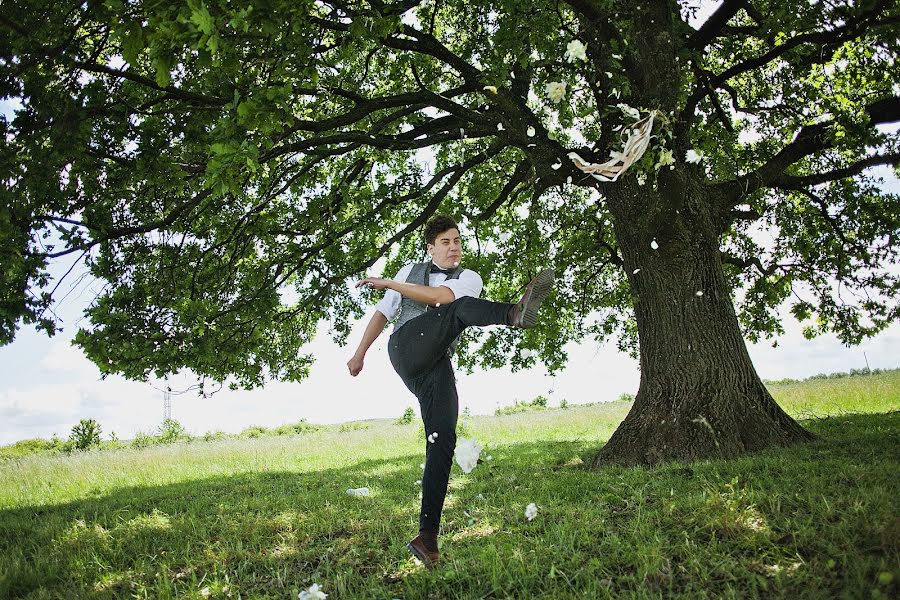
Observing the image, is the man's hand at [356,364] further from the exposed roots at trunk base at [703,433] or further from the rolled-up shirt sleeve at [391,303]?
the exposed roots at trunk base at [703,433]

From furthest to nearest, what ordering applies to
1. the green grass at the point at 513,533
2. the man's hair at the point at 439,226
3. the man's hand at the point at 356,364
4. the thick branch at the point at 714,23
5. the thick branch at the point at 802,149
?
the thick branch at the point at 714,23 → the thick branch at the point at 802,149 → the man's hand at the point at 356,364 → the man's hair at the point at 439,226 → the green grass at the point at 513,533

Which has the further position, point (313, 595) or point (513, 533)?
point (513, 533)

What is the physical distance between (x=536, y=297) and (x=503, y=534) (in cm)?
194

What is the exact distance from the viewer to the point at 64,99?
21.7ft

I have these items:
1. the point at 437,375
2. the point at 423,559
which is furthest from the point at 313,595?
the point at 437,375

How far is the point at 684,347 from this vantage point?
8.02 metres

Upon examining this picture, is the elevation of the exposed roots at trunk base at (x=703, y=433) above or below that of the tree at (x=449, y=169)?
below

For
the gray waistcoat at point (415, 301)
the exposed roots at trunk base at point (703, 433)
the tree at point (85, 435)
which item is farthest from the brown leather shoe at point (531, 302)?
the tree at point (85, 435)

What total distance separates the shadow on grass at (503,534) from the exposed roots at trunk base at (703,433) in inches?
18.0

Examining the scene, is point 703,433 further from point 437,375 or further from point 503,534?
point 437,375

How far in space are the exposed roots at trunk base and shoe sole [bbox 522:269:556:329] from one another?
4178mm

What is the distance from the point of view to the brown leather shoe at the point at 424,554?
410cm

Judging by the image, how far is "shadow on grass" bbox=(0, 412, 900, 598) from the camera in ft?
12.3

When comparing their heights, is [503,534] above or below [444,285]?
below
